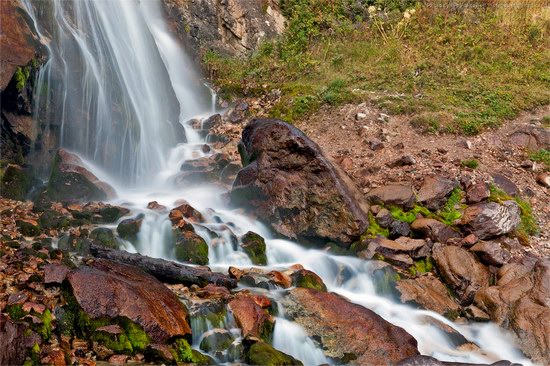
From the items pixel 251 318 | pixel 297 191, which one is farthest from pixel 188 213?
pixel 251 318

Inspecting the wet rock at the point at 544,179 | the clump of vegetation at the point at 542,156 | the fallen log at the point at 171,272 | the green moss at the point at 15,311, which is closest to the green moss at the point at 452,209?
the wet rock at the point at 544,179

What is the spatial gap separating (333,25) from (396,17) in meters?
2.17

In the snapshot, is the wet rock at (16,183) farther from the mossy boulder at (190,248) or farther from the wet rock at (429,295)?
the wet rock at (429,295)

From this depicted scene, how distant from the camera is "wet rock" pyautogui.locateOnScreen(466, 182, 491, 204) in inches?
378

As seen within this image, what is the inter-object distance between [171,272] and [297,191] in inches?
124

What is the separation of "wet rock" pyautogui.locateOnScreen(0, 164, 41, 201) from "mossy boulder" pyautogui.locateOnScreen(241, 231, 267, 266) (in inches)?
155

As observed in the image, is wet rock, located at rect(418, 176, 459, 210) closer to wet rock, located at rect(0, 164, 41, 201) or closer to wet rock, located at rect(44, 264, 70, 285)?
wet rock, located at rect(44, 264, 70, 285)

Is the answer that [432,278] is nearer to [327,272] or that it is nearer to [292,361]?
[327,272]

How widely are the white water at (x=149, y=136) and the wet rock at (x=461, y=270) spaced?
76cm

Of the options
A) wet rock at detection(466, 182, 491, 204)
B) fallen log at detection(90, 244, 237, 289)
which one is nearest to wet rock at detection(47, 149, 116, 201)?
fallen log at detection(90, 244, 237, 289)

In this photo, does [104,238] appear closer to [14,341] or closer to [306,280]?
[14,341]

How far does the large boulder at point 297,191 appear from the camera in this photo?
29.7 ft

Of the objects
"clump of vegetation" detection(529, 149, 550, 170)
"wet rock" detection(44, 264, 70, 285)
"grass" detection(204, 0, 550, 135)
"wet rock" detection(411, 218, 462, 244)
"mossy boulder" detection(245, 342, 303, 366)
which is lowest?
"mossy boulder" detection(245, 342, 303, 366)

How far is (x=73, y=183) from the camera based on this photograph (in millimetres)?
9281
